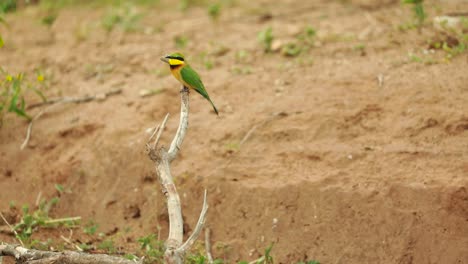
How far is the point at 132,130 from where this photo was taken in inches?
194

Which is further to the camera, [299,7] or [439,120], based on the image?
[299,7]

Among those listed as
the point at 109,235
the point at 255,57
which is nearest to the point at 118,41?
the point at 255,57

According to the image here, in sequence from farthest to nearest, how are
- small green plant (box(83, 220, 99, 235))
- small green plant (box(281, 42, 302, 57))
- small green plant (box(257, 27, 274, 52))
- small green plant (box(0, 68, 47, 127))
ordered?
small green plant (box(257, 27, 274, 52)), small green plant (box(281, 42, 302, 57)), small green plant (box(0, 68, 47, 127)), small green plant (box(83, 220, 99, 235))

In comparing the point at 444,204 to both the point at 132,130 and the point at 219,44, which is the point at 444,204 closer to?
the point at 132,130

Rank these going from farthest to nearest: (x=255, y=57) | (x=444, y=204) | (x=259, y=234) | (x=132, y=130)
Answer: (x=255, y=57), (x=132, y=130), (x=259, y=234), (x=444, y=204)

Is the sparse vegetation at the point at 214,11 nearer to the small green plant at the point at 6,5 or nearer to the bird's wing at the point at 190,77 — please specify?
the small green plant at the point at 6,5

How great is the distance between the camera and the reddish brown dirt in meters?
3.94

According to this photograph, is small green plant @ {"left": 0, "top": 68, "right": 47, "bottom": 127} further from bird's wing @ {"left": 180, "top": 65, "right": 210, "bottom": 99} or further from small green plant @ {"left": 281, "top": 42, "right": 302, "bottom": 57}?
small green plant @ {"left": 281, "top": 42, "right": 302, "bottom": 57}

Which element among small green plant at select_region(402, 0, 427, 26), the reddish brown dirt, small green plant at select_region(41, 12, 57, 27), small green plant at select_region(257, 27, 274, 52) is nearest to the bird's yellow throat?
Answer: the reddish brown dirt

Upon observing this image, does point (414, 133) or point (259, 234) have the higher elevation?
point (414, 133)

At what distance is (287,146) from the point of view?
4492 millimetres

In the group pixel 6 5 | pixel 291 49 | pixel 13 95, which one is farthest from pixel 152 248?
pixel 6 5

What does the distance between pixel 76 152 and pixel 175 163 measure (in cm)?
82

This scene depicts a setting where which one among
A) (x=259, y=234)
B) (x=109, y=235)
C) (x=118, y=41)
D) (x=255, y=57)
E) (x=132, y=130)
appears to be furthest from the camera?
(x=118, y=41)
